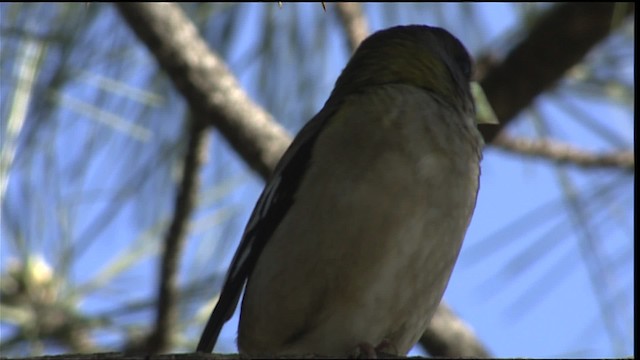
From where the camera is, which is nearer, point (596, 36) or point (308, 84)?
point (596, 36)

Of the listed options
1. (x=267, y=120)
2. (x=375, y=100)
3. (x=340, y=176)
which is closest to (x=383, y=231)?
(x=340, y=176)

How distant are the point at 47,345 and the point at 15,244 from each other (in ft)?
1.11

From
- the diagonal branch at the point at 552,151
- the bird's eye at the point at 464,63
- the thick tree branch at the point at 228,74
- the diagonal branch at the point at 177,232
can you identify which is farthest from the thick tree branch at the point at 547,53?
the diagonal branch at the point at 177,232

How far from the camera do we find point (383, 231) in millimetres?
2760

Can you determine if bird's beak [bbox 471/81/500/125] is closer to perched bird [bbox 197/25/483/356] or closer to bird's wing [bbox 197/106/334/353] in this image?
perched bird [bbox 197/25/483/356]

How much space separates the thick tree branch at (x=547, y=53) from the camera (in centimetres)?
363

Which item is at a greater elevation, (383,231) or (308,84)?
(308,84)

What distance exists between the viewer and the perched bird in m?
2.77

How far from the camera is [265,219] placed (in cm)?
298

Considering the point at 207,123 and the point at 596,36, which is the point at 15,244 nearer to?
the point at 207,123

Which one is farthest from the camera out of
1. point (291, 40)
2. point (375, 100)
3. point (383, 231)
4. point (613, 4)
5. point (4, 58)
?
point (291, 40)

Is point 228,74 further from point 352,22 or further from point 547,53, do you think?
point 547,53

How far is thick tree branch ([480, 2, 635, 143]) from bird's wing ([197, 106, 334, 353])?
911 mm

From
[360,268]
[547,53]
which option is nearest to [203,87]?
[547,53]
